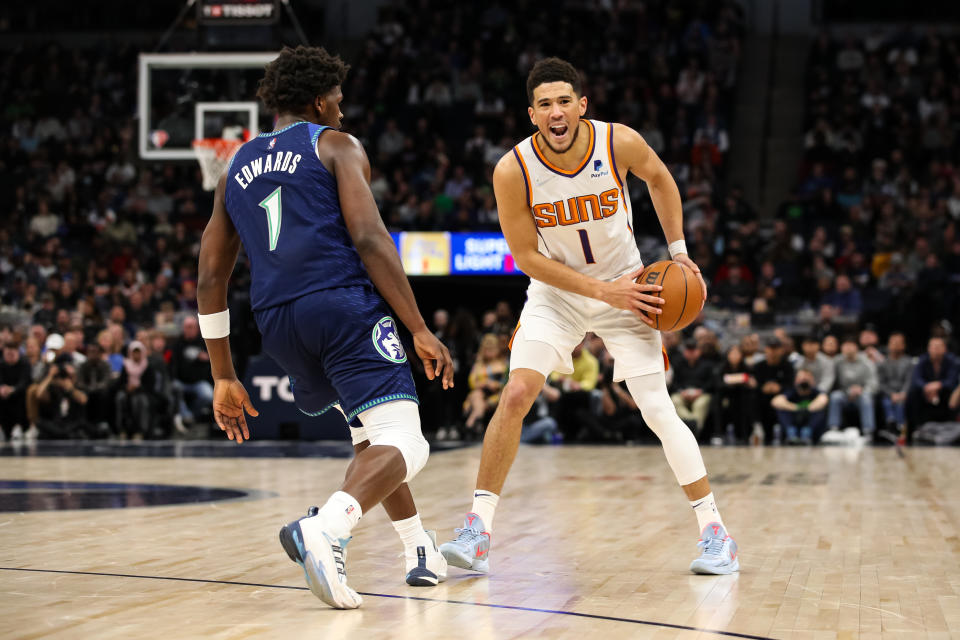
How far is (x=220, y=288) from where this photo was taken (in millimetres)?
4273

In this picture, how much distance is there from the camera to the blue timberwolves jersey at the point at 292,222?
4.06 m

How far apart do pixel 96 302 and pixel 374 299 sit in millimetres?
13735

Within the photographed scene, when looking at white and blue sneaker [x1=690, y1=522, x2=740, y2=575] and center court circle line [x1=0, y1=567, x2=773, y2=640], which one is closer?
center court circle line [x1=0, y1=567, x2=773, y2=640]

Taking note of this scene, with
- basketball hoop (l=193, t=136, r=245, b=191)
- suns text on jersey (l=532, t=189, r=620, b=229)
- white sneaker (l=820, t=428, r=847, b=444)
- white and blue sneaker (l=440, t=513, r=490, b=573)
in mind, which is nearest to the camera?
white and blue sneaker (l=440, t=513, r=490, b=573)

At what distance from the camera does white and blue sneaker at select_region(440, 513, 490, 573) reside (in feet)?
15.2

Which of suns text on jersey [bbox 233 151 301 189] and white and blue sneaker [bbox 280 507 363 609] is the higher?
suns text on jersey [bbox 233 151 301 189]

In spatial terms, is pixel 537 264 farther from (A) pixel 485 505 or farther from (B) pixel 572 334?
(A) pixel 485 505

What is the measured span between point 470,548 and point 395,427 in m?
0.84

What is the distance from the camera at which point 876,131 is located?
19.1 m

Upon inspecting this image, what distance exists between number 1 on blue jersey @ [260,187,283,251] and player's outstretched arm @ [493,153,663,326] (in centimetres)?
105

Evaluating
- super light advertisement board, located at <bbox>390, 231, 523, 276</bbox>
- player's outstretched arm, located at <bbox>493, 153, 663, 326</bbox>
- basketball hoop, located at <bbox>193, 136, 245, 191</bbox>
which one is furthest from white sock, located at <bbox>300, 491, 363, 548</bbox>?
super light advertisement board, located at <bbox>390, 231, 523, 276</bbox>

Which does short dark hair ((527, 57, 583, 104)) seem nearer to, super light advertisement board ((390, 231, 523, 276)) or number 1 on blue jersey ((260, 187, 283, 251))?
number 1 on blue jersey ((260, 187, 283, 251))

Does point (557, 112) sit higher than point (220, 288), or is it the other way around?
point (557, 112)

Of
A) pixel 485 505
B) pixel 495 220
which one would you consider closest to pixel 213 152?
pixel 495 220
